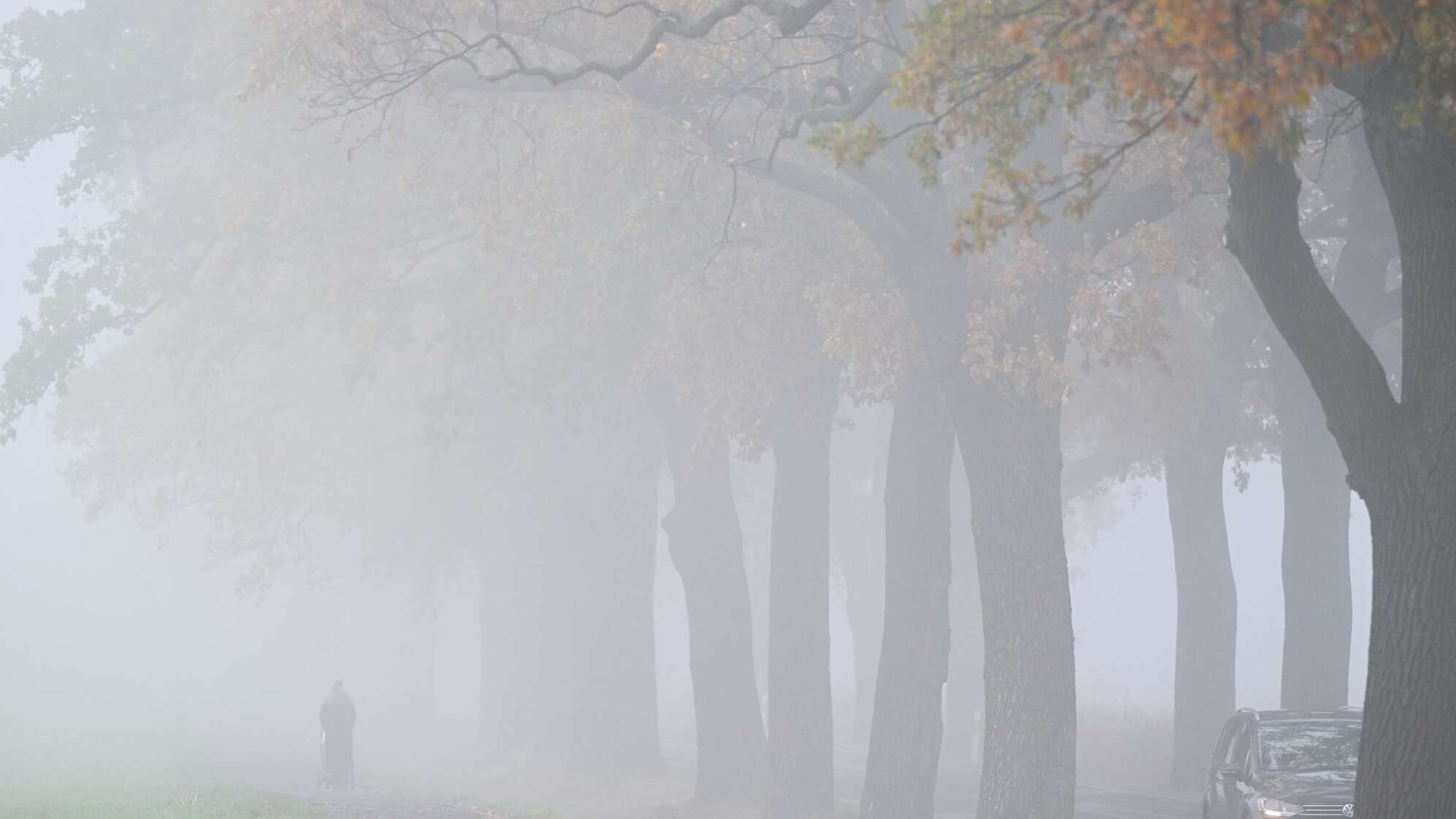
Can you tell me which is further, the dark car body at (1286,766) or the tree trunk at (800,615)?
the tree trunk at (800,615)

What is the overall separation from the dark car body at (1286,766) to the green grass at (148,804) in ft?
32.2

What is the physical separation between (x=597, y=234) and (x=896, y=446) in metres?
5.31

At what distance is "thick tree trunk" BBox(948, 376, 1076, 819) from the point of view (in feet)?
52.7

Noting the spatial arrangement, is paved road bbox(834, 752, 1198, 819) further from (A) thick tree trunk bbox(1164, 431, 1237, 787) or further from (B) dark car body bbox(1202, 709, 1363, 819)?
(B) dark car body bbox(1202, 709, 1363, 819)

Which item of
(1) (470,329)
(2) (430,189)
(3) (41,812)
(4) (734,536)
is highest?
(2) (430,189)

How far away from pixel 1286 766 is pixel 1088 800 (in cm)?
1083

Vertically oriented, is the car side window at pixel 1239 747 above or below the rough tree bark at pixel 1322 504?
below

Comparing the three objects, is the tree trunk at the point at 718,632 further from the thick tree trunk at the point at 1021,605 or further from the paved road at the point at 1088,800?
the thick tree trunk at the point at 1021,605

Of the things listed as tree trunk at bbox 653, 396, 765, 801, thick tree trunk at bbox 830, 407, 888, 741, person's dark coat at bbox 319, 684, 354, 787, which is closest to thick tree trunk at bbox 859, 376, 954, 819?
tree trunk at bbox 653, 396, 765, 801

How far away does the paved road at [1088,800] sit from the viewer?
82.3 ft

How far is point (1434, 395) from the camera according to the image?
10.9 metres

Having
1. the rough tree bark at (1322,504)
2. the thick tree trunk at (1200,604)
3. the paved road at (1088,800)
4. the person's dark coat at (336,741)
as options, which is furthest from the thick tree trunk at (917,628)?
the person's dark coat at (336,741)

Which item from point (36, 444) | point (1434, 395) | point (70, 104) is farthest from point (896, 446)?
point (36, 444)

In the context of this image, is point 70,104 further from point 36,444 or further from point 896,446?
point 36,444
